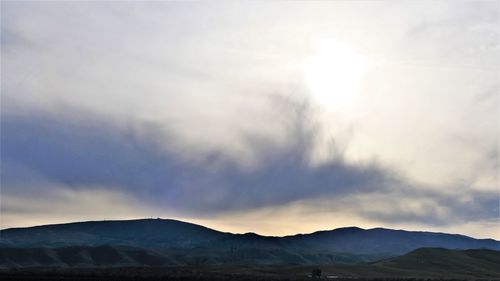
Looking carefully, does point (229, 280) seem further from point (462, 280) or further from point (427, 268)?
point (427, 268)

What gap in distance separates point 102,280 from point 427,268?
395ft

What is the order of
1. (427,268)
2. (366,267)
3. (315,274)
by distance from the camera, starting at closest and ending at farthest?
1. (315,274)
2. (366,267)
3. (427,268)

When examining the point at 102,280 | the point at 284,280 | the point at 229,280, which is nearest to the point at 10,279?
the point at 102,280

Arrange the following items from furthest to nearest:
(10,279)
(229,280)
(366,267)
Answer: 1. (366,267)
2. (229,280)
3. (10,279)

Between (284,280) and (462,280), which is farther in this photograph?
(462,280)

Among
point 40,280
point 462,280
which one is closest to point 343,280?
point 462,280

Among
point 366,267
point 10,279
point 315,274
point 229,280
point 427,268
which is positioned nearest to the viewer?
point 10,279

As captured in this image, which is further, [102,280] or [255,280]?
[255,280]

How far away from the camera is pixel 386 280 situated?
141 m

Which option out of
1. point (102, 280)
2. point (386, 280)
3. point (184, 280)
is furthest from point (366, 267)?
point (102, 280)

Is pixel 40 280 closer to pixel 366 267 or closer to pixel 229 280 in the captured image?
pixel 229 280

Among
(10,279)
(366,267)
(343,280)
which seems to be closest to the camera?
(10,279)

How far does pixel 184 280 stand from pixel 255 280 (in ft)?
48.9

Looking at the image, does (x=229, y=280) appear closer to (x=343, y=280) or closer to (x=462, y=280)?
(x=343, y=280)
